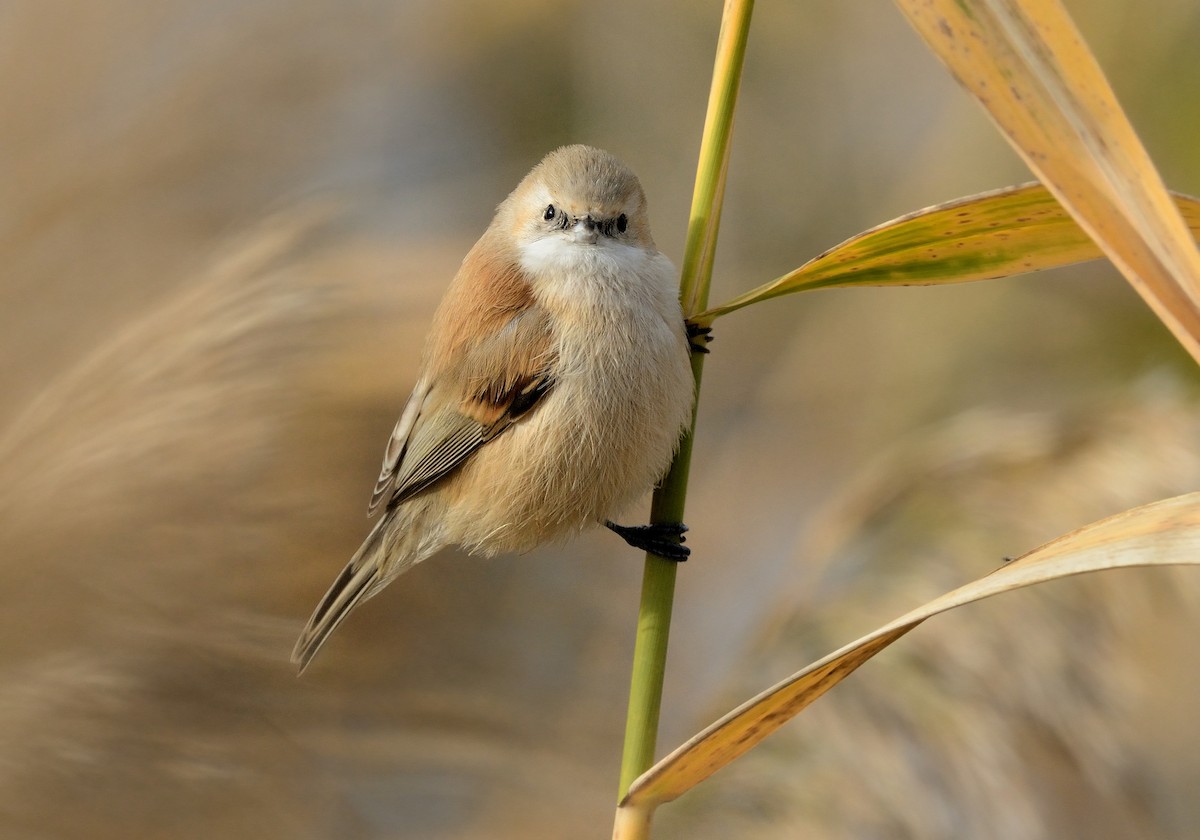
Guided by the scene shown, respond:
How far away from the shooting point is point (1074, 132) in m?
0.93

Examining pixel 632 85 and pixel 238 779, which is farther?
pixel 632 85

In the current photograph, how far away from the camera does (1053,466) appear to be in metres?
1.84

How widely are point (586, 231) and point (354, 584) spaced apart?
955 mm

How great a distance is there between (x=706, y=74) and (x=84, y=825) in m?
2.49

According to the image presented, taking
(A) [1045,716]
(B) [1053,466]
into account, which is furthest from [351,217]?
(A) [1045,716]

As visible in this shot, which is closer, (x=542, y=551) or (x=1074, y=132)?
(x=1074, y=132)

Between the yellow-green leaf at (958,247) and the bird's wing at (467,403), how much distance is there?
876 mm

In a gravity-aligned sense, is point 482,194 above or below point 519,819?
above

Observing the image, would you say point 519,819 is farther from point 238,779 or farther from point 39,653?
point 39,653

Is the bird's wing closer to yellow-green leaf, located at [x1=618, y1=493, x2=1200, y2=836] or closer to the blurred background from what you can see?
the blurred background

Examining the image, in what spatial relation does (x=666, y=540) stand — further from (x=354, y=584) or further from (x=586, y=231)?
(x=354, y=584)

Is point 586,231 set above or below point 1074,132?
above

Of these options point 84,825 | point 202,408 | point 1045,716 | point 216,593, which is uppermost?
point 202,408

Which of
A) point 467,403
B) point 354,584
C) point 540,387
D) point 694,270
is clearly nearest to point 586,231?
point 540,387
